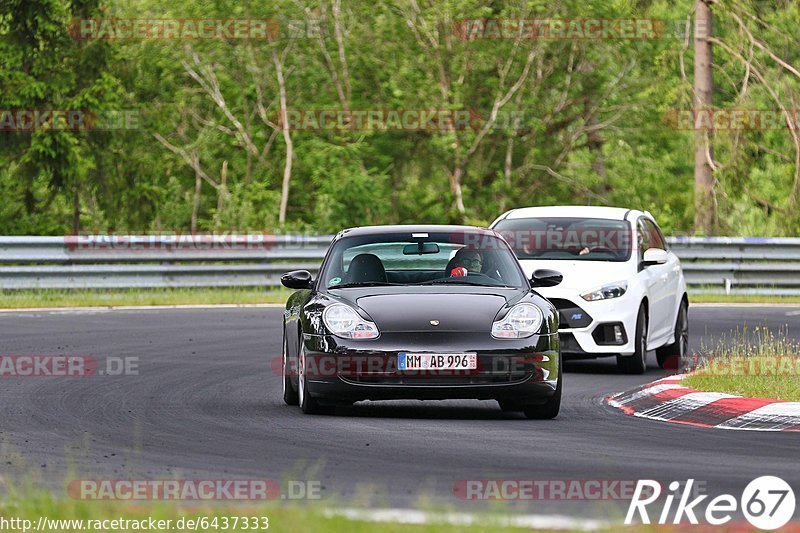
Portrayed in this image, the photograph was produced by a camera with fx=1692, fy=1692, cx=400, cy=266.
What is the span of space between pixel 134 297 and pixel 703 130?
47.5 feet

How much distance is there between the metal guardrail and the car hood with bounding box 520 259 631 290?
10.6 meters

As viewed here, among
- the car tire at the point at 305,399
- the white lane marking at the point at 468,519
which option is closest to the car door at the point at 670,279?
the car tire at the point at 305,399

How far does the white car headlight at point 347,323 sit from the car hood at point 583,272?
458 centimetres

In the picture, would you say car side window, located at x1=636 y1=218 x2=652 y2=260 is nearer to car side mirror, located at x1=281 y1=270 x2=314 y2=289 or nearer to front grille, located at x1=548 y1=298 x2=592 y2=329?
front grille, located at x1=548 y1=298 x2=592 y2=329

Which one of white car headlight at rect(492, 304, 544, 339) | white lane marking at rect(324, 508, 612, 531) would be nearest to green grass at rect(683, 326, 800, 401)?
white car headlight at rect(492, 304, 544, 339)

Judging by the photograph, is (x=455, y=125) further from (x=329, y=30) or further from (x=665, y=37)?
(x=665, y=37)

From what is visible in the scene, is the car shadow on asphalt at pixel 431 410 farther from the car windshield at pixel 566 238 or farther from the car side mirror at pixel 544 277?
the car windshield at pixel 566 238

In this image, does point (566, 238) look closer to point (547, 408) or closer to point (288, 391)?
point (288, 391)

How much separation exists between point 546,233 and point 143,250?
1013 centimetres

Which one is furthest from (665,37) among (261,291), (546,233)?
(546,233)

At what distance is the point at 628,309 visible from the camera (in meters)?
16.1

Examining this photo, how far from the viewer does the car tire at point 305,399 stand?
1203 centimetres

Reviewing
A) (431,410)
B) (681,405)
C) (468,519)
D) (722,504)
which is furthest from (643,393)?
(468,519)

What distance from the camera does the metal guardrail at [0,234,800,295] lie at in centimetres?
2522
